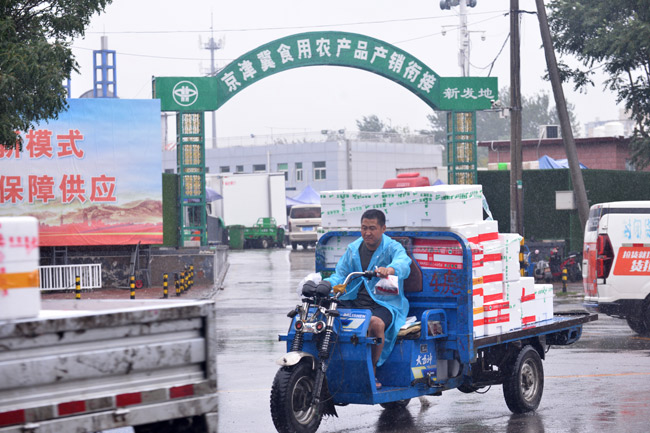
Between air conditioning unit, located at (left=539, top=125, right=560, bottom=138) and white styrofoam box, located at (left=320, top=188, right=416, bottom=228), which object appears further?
air conditioning unit, located at (left=539, top=125, right=560, bottom=138)

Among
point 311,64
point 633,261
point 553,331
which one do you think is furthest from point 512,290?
point 311,64

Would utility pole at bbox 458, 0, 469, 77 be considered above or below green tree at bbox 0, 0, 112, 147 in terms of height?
above

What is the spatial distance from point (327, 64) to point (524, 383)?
75.4 ft

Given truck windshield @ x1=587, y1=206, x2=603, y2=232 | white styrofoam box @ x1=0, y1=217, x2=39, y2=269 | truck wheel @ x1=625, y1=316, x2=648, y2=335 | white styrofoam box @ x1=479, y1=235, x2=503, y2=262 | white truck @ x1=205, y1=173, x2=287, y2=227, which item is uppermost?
white truck @ x1=205, y1=173, x2=287, y2=227

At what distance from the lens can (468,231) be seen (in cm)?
947

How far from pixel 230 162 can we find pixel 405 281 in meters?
77.7

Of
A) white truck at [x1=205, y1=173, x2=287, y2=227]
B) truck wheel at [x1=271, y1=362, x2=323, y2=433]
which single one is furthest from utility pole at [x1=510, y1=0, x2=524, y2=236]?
white truck at [x1=205, y1=173, x2=287, y2=227]

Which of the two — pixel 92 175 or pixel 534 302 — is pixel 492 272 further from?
pixel 92 175

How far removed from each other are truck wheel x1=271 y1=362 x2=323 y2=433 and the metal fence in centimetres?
1917

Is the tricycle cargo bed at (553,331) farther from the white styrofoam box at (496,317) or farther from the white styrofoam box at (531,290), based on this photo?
the white styrofoam box at (531,290)

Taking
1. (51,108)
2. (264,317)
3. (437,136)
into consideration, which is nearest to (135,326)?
(51,108)

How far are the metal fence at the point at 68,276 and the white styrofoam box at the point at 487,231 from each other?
18.6 m

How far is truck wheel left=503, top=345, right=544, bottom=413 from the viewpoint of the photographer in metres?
9.90

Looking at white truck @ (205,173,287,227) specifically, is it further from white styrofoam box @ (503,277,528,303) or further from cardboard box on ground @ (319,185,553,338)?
white styrofoam box @ (503,277,528,303)
